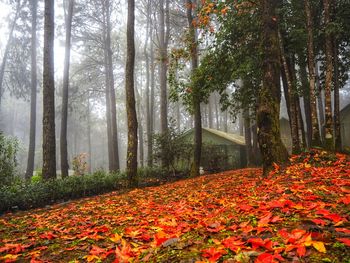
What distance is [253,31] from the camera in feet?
39.4

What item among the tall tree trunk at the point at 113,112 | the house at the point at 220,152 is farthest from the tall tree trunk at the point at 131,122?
the tall tree trunk at the point at 113,112

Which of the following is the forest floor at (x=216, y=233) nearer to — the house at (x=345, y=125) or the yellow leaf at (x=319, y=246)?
the yellow leaf at (x=319, y=246)

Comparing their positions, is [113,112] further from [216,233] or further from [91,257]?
[216,233]

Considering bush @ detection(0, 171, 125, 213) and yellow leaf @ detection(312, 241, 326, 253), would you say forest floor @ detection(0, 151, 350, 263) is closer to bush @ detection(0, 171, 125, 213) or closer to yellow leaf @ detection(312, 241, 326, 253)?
yellow leaf @ detection(312, 241, 326, 253)

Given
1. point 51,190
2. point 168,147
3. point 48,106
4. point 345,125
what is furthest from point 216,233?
point 345,125

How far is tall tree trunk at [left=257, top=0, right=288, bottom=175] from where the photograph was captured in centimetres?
799

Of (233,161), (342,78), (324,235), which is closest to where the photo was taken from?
(324,235)

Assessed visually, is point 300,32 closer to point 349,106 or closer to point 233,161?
point 233,161

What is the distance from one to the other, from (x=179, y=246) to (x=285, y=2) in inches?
504

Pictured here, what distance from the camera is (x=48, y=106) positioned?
41.3 ft

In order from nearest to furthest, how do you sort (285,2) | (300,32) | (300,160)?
(300,160)
(300,32)
(285,2)

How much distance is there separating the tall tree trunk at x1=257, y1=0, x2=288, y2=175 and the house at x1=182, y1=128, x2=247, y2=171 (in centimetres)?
1112

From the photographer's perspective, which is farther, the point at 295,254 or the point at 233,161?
the point at 233,161

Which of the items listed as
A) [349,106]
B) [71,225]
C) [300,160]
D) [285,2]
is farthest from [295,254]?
[349,106]
